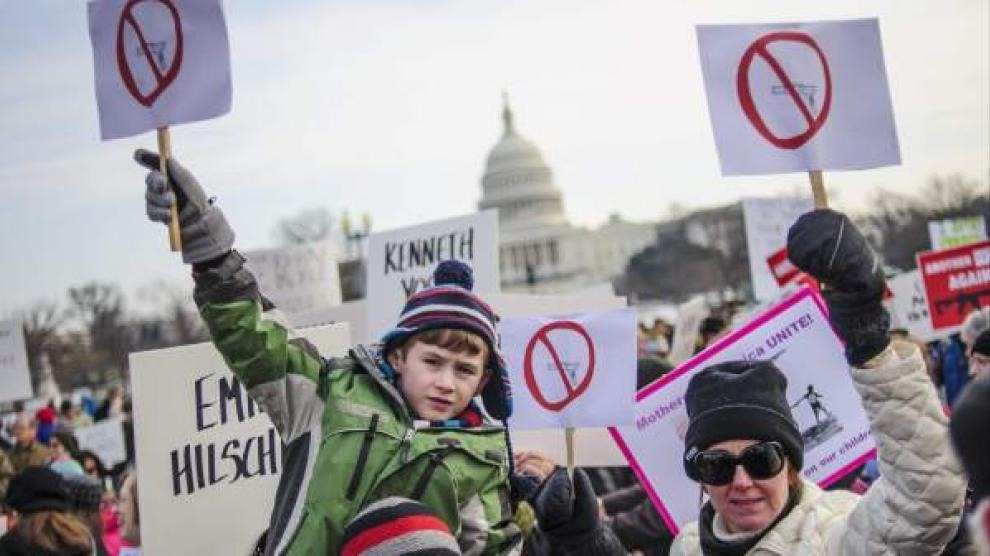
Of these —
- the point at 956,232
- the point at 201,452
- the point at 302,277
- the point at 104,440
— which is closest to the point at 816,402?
the point at 201,452

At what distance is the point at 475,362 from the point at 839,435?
157 centimetres

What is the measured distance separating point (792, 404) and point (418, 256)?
3.46m

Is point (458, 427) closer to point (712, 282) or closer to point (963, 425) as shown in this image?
point (963, 425)

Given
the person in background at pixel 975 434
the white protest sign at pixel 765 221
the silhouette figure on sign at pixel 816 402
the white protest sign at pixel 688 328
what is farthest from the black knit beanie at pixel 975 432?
the white protest sign at pixel 765 221

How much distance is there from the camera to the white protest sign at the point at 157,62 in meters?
3.26

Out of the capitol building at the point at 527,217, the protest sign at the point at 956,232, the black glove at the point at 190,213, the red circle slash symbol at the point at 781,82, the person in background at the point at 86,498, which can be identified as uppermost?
the capitol building at the point at 527,217

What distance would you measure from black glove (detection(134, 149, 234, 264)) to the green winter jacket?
0.18ft

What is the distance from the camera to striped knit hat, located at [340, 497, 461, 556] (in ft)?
6.80

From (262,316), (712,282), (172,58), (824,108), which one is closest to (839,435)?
(824,108)

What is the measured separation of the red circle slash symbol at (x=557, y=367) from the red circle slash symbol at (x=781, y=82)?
1258 mm

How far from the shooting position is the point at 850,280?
2312 millimetres

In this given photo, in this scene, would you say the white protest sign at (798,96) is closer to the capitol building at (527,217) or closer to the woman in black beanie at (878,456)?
the woman in black beanie at (878,456)

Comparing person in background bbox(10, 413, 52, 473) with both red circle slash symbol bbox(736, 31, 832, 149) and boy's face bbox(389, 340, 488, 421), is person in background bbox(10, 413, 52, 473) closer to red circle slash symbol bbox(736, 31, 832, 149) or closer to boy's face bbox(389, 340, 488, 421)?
boy's face bbox(389, 340, 488, 421)

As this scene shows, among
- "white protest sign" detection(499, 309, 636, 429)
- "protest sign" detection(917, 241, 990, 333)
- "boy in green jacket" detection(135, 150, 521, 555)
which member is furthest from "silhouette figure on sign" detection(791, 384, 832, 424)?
"protest sign" detection(917, 241, 990, 333)
